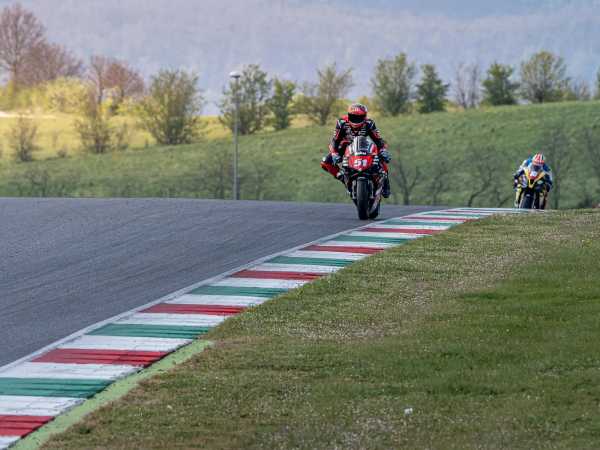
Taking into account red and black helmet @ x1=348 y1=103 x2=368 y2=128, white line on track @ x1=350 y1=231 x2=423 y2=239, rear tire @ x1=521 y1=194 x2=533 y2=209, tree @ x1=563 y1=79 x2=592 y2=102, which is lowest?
white line on track @ x1=350 y1=231 x2=423 y2=239

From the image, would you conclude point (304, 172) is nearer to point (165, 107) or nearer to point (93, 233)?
point (165, 107)

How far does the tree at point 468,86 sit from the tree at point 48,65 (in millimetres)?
49871

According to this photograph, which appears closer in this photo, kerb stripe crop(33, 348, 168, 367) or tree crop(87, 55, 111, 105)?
kerb stripe crop(33, 348, 168, 367)

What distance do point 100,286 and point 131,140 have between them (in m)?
93.7

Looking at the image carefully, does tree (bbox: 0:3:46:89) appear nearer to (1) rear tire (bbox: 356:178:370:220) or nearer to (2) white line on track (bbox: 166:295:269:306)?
(1) rear tire (bbox: 356:178:370:220)

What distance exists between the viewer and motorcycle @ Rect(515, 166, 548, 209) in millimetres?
25312

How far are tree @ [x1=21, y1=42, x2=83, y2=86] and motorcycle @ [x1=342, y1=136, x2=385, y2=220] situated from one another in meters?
123

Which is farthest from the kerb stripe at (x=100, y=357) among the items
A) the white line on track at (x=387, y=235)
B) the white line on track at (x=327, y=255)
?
the white line on track at (x=387, y=235)

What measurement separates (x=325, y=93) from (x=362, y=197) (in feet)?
320

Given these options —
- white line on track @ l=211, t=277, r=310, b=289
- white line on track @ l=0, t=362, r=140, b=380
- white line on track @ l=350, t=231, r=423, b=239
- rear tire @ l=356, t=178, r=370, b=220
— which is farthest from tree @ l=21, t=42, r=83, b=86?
white line on track @ l=0, t=362, r=140, b=380

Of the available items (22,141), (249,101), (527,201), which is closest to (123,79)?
(249,101)

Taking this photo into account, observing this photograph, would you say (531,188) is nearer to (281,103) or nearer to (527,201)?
(527,201)

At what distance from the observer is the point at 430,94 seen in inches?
4601

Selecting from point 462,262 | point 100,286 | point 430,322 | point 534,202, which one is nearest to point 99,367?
point 430,322
